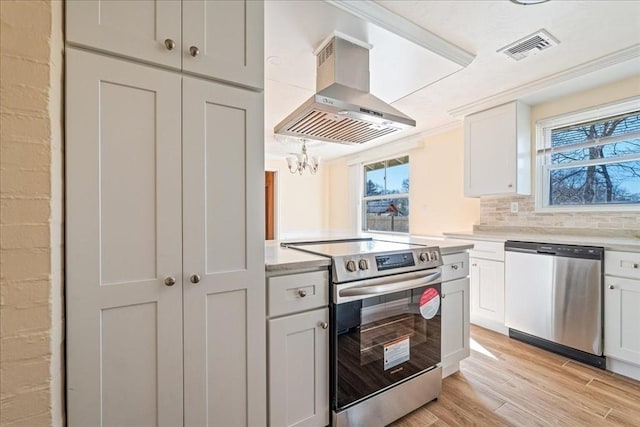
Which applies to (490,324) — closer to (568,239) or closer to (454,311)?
(568,239)

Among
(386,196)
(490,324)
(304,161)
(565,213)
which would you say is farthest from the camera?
(386,196)

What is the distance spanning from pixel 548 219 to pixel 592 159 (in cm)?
66

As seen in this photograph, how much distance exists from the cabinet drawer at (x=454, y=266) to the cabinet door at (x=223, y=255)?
130 centimetres

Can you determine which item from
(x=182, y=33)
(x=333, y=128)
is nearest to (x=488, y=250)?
(x=333, y=128)

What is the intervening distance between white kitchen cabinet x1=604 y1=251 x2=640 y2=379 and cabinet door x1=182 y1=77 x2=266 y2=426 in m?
2.56

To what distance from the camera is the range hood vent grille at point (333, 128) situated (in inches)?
73.2

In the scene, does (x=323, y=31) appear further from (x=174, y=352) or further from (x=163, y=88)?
(x=174, y=352)

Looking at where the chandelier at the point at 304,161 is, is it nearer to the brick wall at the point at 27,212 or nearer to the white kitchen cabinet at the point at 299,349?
the white kitchen cabinet at the point at 299,349

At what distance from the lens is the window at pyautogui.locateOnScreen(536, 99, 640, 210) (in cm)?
254

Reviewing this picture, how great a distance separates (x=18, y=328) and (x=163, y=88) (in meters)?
0.90

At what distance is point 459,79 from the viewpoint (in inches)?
103

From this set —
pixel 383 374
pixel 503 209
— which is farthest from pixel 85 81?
pixel 503 209

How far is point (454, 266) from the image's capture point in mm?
2059

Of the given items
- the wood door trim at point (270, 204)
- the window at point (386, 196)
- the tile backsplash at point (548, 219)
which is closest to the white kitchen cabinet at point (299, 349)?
the tile backsplash at point (548, 219)
